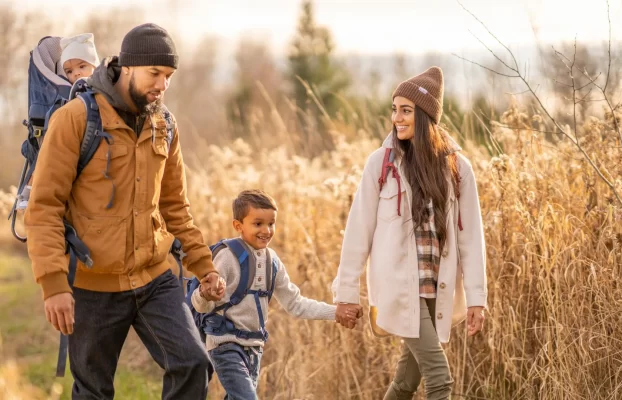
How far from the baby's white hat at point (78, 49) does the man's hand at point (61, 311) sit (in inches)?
64.0

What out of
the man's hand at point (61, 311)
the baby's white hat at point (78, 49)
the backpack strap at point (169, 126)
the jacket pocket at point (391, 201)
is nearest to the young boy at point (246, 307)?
the jacket pocket at point (391, 201)

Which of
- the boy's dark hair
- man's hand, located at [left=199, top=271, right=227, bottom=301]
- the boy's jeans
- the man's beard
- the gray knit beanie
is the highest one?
the gray knit beanie

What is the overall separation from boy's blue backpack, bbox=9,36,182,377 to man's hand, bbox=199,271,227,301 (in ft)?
0.62

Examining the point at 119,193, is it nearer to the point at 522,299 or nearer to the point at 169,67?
the point at 169,67

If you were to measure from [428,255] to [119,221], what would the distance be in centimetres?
158

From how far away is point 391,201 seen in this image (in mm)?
4801

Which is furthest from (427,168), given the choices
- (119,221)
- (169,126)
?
(119,221)

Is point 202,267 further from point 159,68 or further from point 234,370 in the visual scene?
point 159,68

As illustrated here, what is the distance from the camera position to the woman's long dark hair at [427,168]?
4770mm

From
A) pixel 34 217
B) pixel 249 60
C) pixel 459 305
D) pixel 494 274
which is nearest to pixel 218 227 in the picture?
pixel 494 274

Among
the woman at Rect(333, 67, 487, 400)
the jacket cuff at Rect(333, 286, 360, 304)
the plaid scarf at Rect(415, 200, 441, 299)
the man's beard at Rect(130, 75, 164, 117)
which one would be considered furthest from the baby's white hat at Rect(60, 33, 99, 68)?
the plaid scarf at Rect(415, 200, 441, 299)

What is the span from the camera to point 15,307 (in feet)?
40.9

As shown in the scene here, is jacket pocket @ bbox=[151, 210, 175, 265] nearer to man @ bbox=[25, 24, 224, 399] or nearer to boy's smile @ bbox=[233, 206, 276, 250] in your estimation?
man @ bbox=[25, 24, 224, 399]

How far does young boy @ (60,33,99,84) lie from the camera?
5.08m
